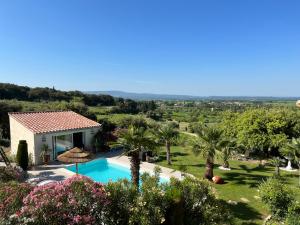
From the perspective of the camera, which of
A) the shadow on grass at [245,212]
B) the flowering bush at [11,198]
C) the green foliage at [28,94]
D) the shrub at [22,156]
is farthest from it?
the green foliage at [28,94]

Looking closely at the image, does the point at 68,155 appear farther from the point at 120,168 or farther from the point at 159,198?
the point at 159,198

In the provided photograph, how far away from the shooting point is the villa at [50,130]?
79.2ft

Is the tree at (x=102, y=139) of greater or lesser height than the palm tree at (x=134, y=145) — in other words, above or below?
below

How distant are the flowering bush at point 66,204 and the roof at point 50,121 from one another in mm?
16448

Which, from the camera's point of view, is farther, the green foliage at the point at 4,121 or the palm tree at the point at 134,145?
the green foliage at the point at 4,121

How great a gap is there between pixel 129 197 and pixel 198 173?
12.5 meters

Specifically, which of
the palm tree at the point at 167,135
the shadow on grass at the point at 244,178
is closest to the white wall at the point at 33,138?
the palm tree at the point at 167,135

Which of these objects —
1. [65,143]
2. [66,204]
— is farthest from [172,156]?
[66,204]

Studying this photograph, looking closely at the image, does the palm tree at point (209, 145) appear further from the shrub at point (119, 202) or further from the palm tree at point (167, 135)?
the shrub at point (119, 202)

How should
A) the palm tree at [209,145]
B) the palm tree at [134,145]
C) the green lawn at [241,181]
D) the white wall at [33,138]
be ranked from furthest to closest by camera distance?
the white wall at [33,138] → the palm tree at [209,145] → the palm tree at [134,145] → the green lawn at [241,181]

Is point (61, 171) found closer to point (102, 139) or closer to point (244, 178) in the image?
point (102, 139)

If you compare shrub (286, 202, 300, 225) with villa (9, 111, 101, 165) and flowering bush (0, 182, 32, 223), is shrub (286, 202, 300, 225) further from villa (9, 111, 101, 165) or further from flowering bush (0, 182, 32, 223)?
villa (9, 111, 101, 165)

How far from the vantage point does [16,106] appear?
4075 cm

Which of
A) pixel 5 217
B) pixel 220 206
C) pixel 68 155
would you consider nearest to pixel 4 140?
pixel 68 155
